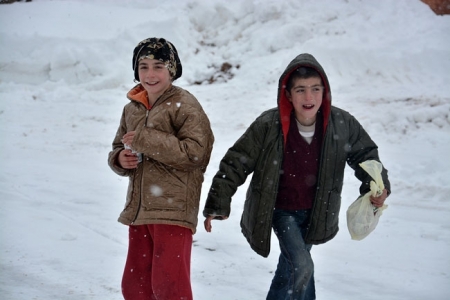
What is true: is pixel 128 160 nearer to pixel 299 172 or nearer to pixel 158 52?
pixel 158 52

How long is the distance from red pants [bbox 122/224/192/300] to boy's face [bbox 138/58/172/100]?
0.79 metres

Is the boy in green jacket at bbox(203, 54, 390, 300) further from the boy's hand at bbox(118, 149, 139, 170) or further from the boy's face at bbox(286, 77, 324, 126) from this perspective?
the boy's hand at bbox(118, 149, 139, 170)

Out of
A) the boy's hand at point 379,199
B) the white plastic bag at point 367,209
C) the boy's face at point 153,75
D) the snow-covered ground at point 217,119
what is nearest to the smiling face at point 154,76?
the boy's face at point 153,75

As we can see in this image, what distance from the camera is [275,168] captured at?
3.17 metres

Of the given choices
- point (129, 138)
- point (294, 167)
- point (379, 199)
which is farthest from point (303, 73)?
point (129, 138)

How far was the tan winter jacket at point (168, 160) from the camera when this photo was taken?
284cm

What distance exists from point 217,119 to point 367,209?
736 centimetres

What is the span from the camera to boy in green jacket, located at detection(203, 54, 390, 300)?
3174mm

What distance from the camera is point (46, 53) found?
1391cm

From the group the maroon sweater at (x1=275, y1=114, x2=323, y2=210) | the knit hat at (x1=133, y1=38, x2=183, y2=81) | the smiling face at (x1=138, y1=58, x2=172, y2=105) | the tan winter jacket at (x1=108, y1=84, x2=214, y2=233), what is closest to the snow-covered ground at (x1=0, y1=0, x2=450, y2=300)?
the maroon sweater at (x1=275, y1=114, x2=323, y2=210)

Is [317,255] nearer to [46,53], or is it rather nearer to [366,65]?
[366,65]

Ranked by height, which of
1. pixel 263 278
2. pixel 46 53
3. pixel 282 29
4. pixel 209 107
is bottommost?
pixel 263 278

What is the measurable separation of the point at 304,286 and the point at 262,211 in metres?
0.50

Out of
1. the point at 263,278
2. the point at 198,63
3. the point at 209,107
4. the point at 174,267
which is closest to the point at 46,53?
the point at 198,63
